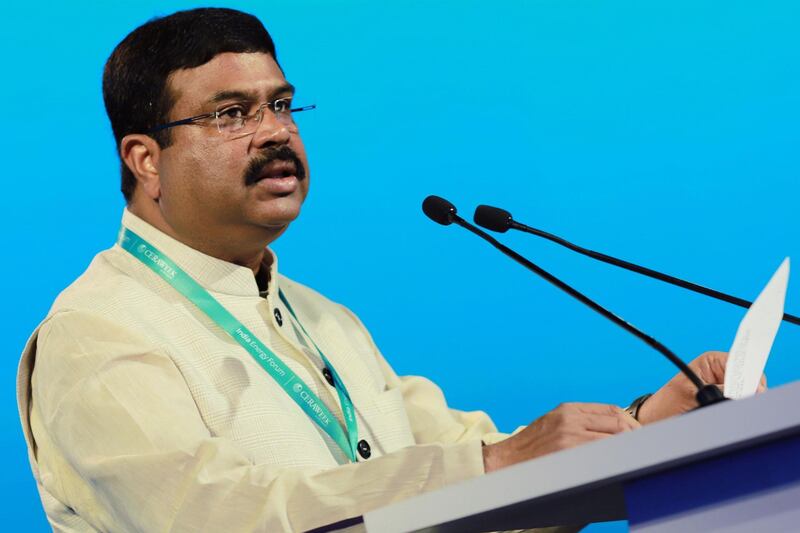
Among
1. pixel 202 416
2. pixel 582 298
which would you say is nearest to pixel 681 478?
pixel 582 298

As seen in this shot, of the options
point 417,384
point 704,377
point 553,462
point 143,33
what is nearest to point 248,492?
point 553,462

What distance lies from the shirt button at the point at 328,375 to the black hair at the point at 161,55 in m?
0.53

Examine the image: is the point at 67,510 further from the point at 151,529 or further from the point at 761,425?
the point at 761,425

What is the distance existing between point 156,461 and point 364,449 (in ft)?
1.71

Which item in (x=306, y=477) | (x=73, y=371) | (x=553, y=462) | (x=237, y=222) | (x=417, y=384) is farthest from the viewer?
A: (x=417, y=384)

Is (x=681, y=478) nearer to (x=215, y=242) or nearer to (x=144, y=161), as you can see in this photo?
(x=215, y=242)

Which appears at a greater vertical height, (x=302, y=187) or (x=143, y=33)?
(x=143, y=33)

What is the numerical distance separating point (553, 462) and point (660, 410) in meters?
0.92

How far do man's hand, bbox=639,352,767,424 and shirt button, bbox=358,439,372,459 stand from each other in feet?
1.58

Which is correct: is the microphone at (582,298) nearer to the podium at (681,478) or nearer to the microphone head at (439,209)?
the microphone head at (439,209)

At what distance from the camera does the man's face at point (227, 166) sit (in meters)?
2.22

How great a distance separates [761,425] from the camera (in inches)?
37.9

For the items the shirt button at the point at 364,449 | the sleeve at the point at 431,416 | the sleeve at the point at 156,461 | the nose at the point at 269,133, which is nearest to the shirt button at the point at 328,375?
the shirt button at the point at 364,449

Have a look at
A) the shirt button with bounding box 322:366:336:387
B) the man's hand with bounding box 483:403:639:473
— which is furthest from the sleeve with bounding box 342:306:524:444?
the man's hand with bounding box 483:403:639:473
